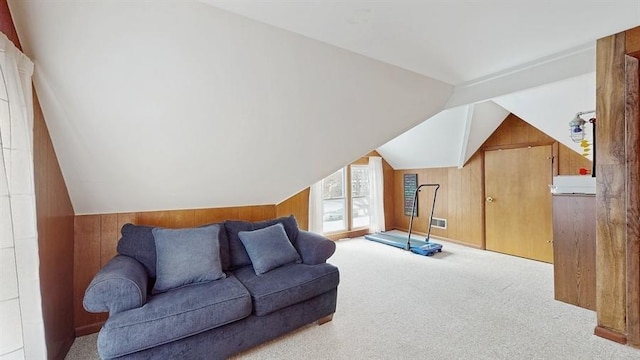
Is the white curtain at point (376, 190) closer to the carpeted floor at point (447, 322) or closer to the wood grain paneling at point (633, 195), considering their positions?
the carpeted floor at point (447, 322)

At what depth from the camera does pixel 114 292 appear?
1758 millimetres

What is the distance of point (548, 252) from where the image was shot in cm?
416

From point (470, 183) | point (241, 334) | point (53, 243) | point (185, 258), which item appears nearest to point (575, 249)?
point (470, 183)

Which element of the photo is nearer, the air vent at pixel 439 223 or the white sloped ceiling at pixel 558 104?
the white sloped ceiling at pixel 558 104

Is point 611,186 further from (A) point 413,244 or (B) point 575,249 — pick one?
(A) point 413,244

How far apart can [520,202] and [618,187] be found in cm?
245

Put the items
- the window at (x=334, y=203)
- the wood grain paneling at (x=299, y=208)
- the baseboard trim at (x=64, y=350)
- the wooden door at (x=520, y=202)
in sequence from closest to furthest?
the baseboard trim at (x=64, y=350) → the wooden door at (x=520, y=202) → the wood grain paneling at (x=299, y=208) → the window at (x=334, y=203)

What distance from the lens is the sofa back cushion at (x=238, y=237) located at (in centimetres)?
263

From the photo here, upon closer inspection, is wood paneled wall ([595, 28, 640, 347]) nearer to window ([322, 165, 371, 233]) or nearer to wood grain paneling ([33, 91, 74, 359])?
window ([322, 165, 371, 233])

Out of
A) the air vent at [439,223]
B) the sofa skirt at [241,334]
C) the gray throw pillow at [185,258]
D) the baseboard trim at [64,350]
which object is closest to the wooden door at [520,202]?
the air vent at [439,223]

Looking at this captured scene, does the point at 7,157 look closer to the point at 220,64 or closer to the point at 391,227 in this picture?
the point at 220,64

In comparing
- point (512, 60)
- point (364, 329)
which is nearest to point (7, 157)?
point (364, 329)

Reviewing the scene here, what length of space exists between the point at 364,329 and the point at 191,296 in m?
1.43

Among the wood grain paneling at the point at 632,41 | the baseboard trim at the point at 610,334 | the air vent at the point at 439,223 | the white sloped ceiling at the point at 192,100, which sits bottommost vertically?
the baseboard trim at the point at 610,334
